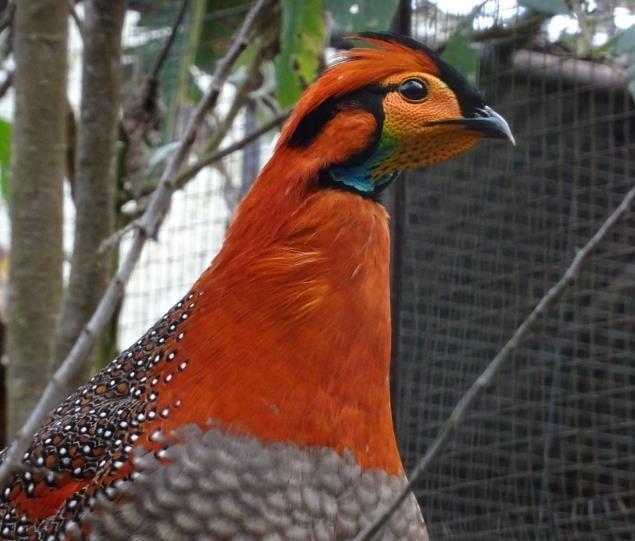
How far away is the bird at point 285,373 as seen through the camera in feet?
6.13

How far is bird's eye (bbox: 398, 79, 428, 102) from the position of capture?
203 cm

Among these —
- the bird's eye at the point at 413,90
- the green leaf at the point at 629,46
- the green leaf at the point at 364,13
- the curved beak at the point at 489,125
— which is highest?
the green leaf at the point at 364,13

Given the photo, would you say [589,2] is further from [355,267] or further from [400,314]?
[400,314]

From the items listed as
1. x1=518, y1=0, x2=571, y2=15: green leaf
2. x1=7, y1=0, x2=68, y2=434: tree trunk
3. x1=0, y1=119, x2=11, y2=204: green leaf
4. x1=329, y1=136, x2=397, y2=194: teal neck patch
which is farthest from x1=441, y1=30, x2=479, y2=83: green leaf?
x1=0, y1=119, x2=11, y2=204: green leaf

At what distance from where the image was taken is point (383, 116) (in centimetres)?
202

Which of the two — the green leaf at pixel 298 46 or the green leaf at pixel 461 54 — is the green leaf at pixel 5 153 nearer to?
the green leaf at pixel 298 46

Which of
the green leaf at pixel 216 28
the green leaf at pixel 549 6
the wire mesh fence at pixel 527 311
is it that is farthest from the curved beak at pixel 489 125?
the green leaf at pixel 216 28

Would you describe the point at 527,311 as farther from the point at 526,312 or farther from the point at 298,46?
the point at 298,46

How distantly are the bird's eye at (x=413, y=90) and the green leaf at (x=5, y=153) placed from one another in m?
1.20

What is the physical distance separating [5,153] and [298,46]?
2.60 ft

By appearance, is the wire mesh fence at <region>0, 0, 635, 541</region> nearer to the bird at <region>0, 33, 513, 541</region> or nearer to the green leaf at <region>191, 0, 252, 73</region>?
the green leaf at <region>191, 0, 252, 73</region>

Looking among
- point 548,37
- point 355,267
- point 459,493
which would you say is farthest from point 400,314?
point 355,267

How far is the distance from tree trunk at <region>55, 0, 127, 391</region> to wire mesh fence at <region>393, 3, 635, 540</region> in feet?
3.35

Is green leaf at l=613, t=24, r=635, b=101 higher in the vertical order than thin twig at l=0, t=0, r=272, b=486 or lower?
higher
